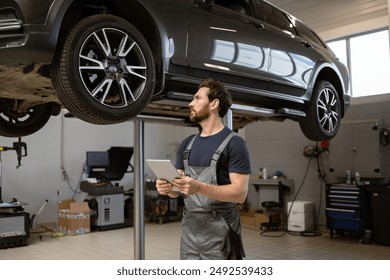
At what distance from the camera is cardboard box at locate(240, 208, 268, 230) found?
579 centimetres

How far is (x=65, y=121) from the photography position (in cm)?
655

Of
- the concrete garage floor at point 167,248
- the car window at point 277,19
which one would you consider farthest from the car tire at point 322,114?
the concrete garage floor at point 167,248

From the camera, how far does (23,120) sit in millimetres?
2678

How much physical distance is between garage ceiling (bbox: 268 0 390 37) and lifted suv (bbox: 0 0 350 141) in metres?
1.99

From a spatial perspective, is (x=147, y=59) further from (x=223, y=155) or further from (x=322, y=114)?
(x=322, y=114)

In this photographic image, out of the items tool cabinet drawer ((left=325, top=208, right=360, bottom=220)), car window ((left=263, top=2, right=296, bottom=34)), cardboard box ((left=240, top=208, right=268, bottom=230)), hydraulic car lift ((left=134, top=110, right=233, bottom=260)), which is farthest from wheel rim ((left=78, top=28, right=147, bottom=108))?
cardboard box ((left=240, top=208, right=268, bottom=230))

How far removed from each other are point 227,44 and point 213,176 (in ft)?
3.65

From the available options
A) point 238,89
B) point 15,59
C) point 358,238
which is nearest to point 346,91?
point 238,89

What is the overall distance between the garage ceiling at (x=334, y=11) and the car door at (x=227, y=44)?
273 cm

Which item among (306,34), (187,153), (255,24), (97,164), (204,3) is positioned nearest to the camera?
(187,153)

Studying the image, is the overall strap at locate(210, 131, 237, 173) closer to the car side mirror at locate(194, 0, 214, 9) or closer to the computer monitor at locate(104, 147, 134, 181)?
the car side mirror at locate(194, 0, 214, 9)

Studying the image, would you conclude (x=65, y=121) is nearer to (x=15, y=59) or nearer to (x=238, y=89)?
(x=238, y=89)

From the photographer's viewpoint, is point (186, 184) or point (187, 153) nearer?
point (186, 184)

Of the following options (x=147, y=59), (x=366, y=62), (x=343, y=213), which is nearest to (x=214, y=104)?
(x=147, y=59)
